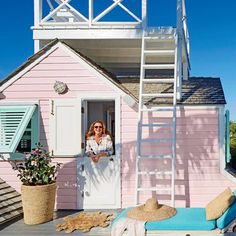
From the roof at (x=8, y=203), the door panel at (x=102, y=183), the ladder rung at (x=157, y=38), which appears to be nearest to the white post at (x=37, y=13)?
the ladder rung at (x=157, y=38)

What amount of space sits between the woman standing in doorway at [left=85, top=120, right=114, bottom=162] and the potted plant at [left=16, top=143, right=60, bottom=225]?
40.3 inches

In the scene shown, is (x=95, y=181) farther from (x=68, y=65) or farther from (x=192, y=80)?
(x=192, y=80)

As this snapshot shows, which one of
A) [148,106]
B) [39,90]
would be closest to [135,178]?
[148,106]

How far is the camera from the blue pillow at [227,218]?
4684mm

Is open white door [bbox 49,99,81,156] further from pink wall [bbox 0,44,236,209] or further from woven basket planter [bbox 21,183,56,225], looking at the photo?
woven basket planter [bbox 21,183,56,225]

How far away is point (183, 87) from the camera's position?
25.4 feet

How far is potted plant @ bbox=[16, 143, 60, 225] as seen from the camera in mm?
5914

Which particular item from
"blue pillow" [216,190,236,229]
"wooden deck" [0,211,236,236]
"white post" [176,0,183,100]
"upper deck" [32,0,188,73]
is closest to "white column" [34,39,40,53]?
"upper deck" [32,0,188,73]

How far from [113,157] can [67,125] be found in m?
1.15

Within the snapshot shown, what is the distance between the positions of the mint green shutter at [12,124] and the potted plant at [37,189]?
611 mm

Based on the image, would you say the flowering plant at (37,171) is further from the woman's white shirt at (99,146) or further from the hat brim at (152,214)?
the hat brim at (152,214)

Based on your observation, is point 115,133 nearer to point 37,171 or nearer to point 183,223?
point 37,171

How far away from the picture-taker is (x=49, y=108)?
7031 millimetres

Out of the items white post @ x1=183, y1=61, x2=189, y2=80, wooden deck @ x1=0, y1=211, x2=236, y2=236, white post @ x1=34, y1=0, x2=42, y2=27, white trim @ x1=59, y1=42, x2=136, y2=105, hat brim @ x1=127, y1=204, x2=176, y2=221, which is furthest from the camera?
white post @ x1=183, y1=61, x2=189, y2=80
